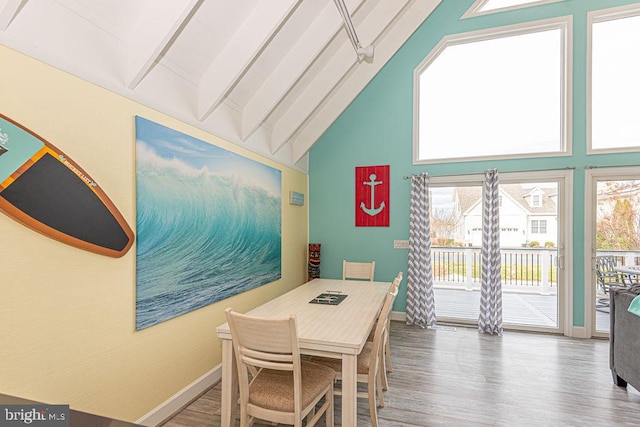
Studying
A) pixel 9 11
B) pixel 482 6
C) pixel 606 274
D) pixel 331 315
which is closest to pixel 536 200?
pixel 606 274

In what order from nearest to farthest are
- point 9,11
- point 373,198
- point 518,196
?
point 9,11
point 518,196
point 373,198

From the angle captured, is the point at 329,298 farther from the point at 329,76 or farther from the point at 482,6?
the point at 482,6

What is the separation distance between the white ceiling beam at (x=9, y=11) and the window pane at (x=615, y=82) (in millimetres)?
5332

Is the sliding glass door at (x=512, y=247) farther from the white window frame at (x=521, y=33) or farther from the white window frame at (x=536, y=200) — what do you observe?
the white window frame at (x=521, y=33)

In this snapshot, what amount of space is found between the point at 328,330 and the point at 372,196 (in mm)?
3069

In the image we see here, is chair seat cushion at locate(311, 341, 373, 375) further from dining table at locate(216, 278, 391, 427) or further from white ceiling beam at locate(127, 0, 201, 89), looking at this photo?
white ceiling beam at locate(127, 0, 201, 89)

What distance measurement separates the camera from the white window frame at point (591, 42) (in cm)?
378

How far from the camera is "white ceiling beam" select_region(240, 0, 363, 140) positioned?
2.91 m

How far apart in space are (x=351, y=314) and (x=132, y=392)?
1.53 meters

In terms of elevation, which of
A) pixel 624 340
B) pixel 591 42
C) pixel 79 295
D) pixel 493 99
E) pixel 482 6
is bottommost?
pixel 624 340

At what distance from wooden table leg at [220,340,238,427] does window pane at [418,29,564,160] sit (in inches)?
148

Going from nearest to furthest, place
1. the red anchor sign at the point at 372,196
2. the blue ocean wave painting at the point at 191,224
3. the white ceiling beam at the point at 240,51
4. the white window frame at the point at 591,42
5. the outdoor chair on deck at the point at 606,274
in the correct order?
the blue ocean wave painting at the point at 191,224 → the white ceiling beam at the point at 240,51 → the white window frame at the point at 591,42 → the outdoor chair on deck at the point at 606,274 → the red anchor sign at the point at 372,196

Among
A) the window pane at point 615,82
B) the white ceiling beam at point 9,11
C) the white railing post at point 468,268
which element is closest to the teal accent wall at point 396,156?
the window pane at point 615,82

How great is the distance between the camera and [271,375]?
1.90m
